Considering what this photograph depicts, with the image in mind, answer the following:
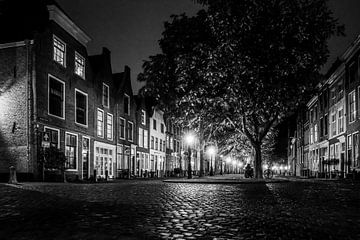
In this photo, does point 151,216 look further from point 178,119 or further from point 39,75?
point 178,119

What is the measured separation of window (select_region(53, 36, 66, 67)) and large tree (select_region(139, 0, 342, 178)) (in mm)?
6899

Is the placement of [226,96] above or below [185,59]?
below

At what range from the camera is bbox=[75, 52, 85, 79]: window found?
1234 inches

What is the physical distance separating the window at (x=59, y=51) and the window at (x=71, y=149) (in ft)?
17.5

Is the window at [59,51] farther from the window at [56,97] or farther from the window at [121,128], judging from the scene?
the window at [121,128]

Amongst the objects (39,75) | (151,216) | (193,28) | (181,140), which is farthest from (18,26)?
(181,140)

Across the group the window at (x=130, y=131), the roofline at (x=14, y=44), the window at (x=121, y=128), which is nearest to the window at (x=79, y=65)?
the roofline at (x=14, y=44)

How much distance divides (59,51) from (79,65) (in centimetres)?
331

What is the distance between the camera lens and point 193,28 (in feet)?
79.9

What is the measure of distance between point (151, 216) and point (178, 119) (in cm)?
2269

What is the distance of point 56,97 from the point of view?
90.8ft

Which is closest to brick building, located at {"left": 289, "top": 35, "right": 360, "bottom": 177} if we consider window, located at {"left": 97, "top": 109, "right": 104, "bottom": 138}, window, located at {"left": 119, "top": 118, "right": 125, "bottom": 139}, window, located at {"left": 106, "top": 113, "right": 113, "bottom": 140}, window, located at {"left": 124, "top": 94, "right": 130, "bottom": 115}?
window, located at {"left": 97, "top": 109, "right": 104, "bottom": 138}

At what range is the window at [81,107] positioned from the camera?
102 ft

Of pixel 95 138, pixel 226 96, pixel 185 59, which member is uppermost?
pixel 185 59
